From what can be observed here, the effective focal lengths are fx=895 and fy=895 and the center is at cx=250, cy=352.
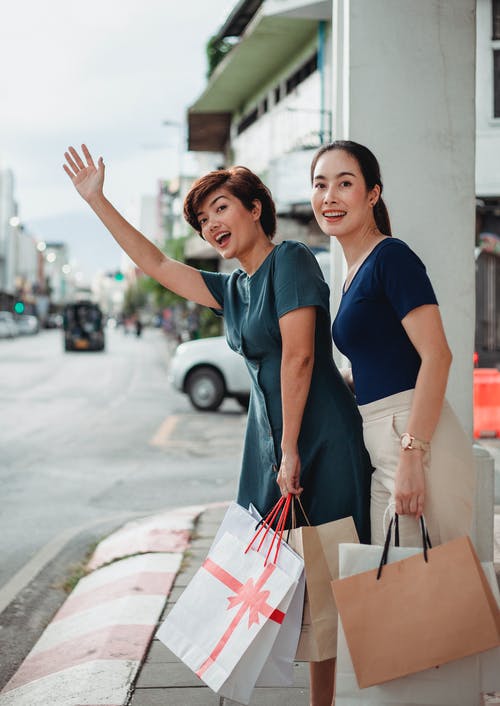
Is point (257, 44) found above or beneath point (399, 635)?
above

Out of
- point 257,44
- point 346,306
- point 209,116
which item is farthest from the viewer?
point 209,116

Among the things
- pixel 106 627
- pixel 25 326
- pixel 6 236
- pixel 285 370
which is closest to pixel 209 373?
pixel 106 627

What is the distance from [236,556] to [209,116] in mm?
29106

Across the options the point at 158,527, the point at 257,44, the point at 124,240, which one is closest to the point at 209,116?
the point at 257,44

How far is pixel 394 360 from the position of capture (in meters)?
2.49

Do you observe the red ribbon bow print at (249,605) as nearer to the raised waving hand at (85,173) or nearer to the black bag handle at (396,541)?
the black bag handle at (396,541)

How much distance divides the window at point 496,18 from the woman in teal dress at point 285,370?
13.5m

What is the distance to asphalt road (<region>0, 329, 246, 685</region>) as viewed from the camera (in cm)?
559

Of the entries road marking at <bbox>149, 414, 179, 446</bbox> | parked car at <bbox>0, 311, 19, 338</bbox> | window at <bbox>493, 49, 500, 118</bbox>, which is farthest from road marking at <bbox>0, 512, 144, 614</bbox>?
parked car at <bbox>0, 311, 19, 338</bbox>

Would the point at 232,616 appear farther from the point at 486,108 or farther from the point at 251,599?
the point at 486,108

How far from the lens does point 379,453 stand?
259cm

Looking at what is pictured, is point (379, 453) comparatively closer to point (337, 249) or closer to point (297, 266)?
point (297, 266)

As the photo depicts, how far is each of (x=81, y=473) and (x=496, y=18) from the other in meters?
10.6

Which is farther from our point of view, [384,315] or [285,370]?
[285,370]
